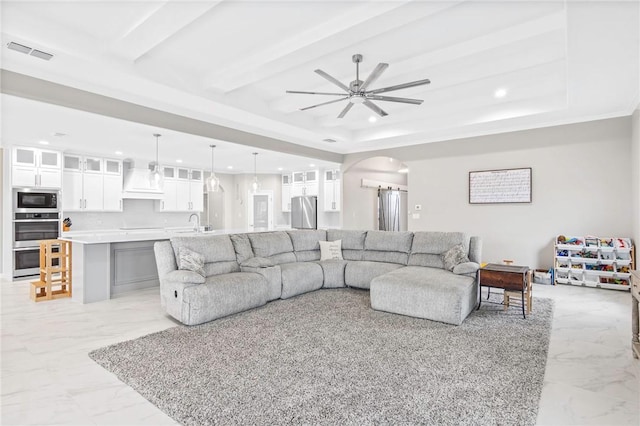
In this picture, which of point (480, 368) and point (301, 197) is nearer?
point (480, 368)

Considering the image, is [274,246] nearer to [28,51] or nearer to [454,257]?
[454,257]

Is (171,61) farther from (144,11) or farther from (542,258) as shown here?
(542,258)

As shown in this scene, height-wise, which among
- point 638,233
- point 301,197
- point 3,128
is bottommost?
point 638,233

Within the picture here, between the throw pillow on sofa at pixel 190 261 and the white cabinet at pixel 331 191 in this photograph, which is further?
the white cabinet at pixel 331 191

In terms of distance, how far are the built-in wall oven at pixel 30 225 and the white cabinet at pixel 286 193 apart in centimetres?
552

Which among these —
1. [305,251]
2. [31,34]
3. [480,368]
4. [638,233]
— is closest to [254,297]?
[305,251]

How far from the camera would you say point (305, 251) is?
5.46 m

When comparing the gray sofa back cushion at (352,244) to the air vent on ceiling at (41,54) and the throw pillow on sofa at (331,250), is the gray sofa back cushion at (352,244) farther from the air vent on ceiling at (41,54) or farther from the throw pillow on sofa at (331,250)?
the air vent on ceiling at (41,54)

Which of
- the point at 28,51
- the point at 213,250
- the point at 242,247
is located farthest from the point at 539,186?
A: the point at 28,51

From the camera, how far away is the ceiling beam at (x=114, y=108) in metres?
3.48

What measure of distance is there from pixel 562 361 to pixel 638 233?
316 centimetres

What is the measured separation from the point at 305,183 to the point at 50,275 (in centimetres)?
630

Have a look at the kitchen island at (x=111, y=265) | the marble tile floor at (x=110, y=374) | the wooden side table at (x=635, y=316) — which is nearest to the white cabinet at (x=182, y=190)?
the kitchen island at (x=111, y=265)

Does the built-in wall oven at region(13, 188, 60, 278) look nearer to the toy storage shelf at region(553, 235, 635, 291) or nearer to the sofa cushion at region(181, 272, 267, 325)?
the sofa cushion at region(181, 272, 267, 325)
